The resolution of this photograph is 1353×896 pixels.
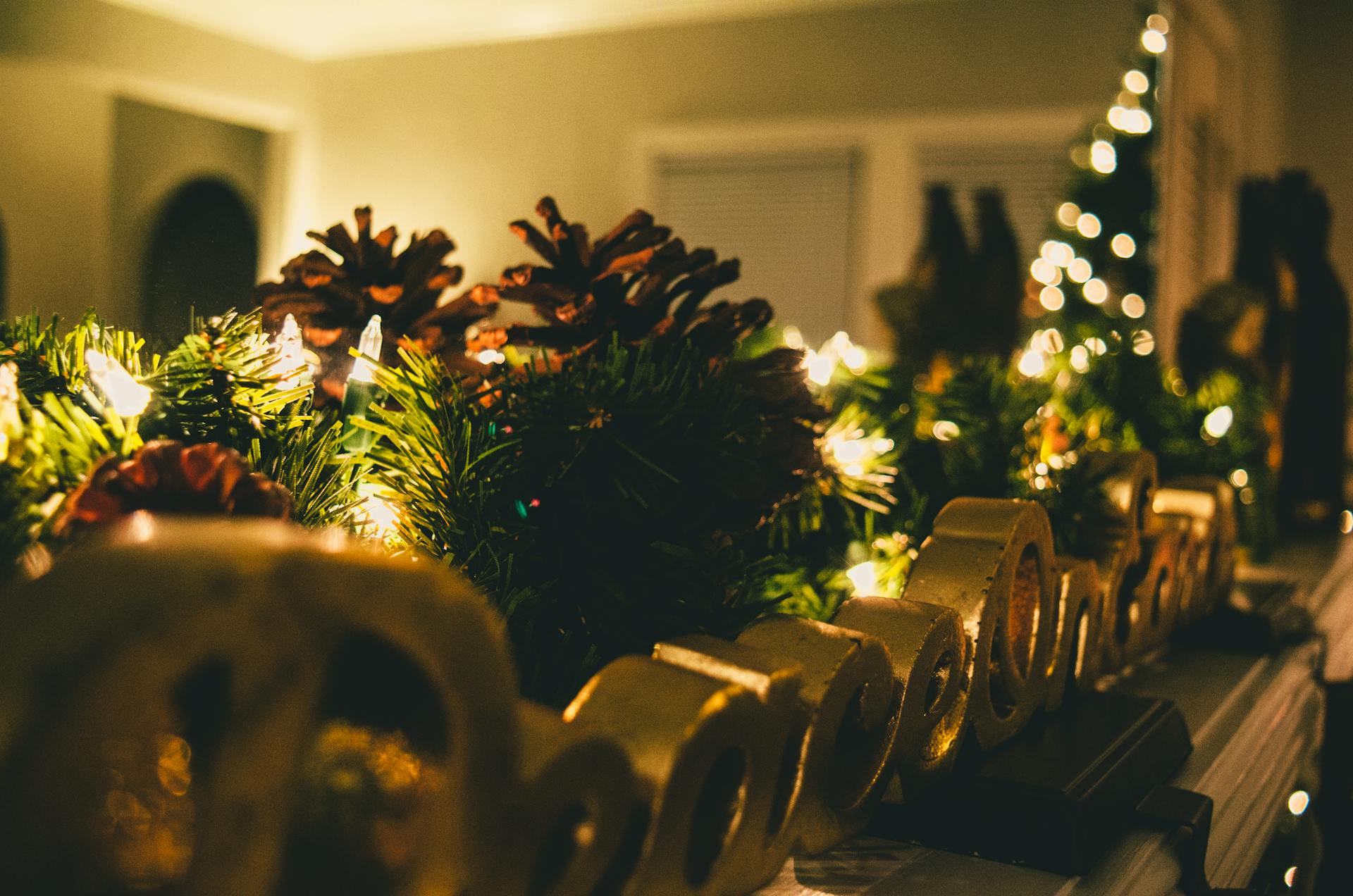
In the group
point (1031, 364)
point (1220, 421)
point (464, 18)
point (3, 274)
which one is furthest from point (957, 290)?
point (464, 18)

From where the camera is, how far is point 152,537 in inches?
6.2

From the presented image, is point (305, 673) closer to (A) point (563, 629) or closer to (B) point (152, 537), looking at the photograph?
(B) point (152, 537)

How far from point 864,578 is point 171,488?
0.34m

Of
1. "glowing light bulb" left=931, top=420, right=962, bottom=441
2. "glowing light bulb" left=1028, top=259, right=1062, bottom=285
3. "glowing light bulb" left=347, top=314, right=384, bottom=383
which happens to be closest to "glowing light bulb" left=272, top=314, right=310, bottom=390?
"glowing light bulb" left=347, top=314, right=384, bottom=383

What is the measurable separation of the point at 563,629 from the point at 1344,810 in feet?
3.04

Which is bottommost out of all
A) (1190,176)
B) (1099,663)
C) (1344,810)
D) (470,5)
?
(1344,810)

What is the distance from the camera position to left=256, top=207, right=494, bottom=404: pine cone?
0.37m

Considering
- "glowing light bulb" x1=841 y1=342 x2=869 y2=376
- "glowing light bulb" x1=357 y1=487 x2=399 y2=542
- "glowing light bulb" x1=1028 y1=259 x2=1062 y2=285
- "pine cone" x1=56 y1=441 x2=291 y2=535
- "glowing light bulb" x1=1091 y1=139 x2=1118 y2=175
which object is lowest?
"glowing light bulb" x1=357 y1=487 x2=399 y2=542

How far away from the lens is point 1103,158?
1779mm

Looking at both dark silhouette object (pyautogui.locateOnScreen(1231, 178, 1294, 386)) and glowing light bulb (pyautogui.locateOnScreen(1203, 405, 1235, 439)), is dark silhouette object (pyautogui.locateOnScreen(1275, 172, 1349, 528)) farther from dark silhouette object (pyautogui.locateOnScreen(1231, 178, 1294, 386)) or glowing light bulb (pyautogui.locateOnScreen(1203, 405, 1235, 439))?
glowing light bulb (pyautogui.locateOnScreen(1203, 405, 1235, 439))

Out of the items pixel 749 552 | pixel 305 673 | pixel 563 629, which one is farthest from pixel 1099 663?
pixel 305 673

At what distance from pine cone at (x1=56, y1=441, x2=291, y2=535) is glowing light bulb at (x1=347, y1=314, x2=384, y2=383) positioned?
11cm

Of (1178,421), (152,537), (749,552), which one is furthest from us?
(1178,421)

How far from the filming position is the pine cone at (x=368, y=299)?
1.22 feet
